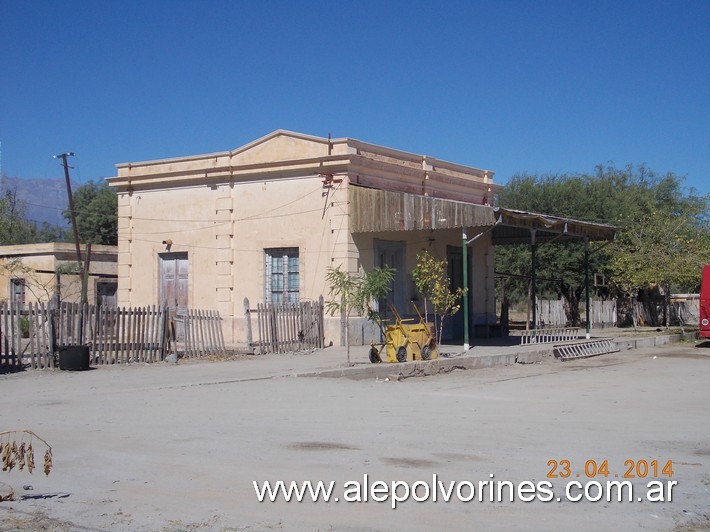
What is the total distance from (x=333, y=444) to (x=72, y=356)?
10.3m

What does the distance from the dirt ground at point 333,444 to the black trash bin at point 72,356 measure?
83 cm

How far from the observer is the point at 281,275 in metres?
25.2

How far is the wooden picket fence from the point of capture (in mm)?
17578

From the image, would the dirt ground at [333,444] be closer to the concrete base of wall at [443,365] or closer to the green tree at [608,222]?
the concrete base of wall at [443,365]

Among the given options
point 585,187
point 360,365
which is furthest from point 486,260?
point 585,187

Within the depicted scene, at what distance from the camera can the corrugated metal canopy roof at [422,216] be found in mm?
21516

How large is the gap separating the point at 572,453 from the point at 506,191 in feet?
141

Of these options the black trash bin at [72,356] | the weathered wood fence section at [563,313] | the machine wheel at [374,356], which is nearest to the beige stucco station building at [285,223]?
the machine wheel at [374,356]

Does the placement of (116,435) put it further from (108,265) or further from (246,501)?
(108,265)

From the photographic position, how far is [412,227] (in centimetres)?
2292

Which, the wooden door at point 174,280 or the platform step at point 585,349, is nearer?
the platform step at point 585,349

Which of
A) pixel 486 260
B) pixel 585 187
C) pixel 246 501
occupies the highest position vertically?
pixel 585 187

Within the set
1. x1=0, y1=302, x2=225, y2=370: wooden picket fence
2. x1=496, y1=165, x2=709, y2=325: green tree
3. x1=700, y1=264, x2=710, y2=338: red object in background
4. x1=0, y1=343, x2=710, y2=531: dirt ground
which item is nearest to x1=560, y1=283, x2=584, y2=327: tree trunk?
x1=496, y1=165, x2=709, y2=325: green tree

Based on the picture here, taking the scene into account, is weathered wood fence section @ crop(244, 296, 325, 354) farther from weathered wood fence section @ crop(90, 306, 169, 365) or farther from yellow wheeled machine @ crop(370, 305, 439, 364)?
yellow wheeled machine @ crop(370, 305, 439, 364)
